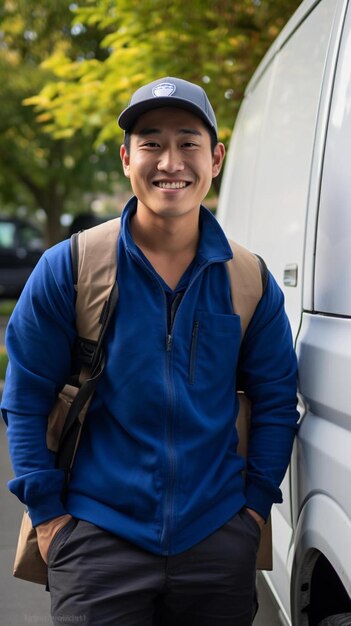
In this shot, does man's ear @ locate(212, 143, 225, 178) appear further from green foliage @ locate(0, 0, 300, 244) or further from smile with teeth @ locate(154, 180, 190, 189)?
green foliage @ locate(0, 0, 300, 244)

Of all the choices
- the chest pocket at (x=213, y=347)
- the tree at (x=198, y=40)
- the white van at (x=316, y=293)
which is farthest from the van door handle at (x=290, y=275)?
the tree at (x=198, y=40)

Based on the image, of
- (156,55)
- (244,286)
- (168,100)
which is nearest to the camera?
(168,100)

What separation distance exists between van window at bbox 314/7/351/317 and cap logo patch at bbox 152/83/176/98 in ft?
1.36

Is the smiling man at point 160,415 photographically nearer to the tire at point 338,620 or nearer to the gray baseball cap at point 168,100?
the gray baseball cap at point 168,100

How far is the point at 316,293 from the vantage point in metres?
2.32

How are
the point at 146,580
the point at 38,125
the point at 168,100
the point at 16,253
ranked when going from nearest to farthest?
1. the point at 146,580
2. the point at 168,100
3. the point at 38,125
4. the point at 16,253

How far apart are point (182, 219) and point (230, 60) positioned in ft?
17.9

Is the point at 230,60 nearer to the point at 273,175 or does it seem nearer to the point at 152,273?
the point at 273,175

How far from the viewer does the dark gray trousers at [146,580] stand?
206 cm

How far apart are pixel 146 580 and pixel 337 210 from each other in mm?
950

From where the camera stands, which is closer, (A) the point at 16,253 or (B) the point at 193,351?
(B) the point at 193,351

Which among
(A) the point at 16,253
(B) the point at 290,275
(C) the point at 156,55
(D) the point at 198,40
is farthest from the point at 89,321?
(A) the point at 16,253

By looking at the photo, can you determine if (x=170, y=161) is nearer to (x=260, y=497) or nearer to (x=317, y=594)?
(x=260, y=497)

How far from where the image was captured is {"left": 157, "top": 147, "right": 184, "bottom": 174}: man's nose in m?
2.19
